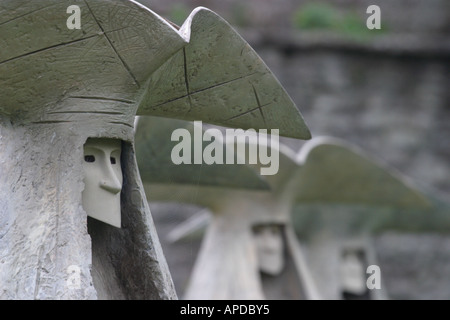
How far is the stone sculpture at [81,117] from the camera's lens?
2.55 metres

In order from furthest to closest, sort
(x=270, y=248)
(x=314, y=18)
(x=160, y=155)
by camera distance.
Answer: (x=314, y=18), (x=270, y=248), (x=160, y=155)

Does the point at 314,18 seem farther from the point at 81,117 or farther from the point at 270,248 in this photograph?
the point at 81,117

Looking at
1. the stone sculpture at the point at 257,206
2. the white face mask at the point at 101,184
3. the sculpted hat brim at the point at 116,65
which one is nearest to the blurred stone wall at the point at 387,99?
the stone sculpture at the point at 257,206

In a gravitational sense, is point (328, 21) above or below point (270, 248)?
above

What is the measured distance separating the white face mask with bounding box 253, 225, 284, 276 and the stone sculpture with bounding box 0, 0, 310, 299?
269 centimetres

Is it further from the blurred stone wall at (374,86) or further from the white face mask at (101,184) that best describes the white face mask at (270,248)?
→ the blurred stone wall at (374,86)

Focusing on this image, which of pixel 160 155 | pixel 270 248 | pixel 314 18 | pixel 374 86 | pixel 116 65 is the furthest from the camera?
pixel 314 18

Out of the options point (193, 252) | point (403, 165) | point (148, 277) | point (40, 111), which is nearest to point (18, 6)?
point (40, 111)

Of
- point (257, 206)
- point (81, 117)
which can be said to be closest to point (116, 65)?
point (81, 117)

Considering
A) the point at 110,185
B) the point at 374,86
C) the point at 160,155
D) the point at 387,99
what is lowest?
the point at 387,99

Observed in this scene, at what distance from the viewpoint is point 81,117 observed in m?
2.72

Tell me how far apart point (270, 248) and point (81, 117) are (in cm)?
306

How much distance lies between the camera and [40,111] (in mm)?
2713

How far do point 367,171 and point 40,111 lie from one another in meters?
3.95
